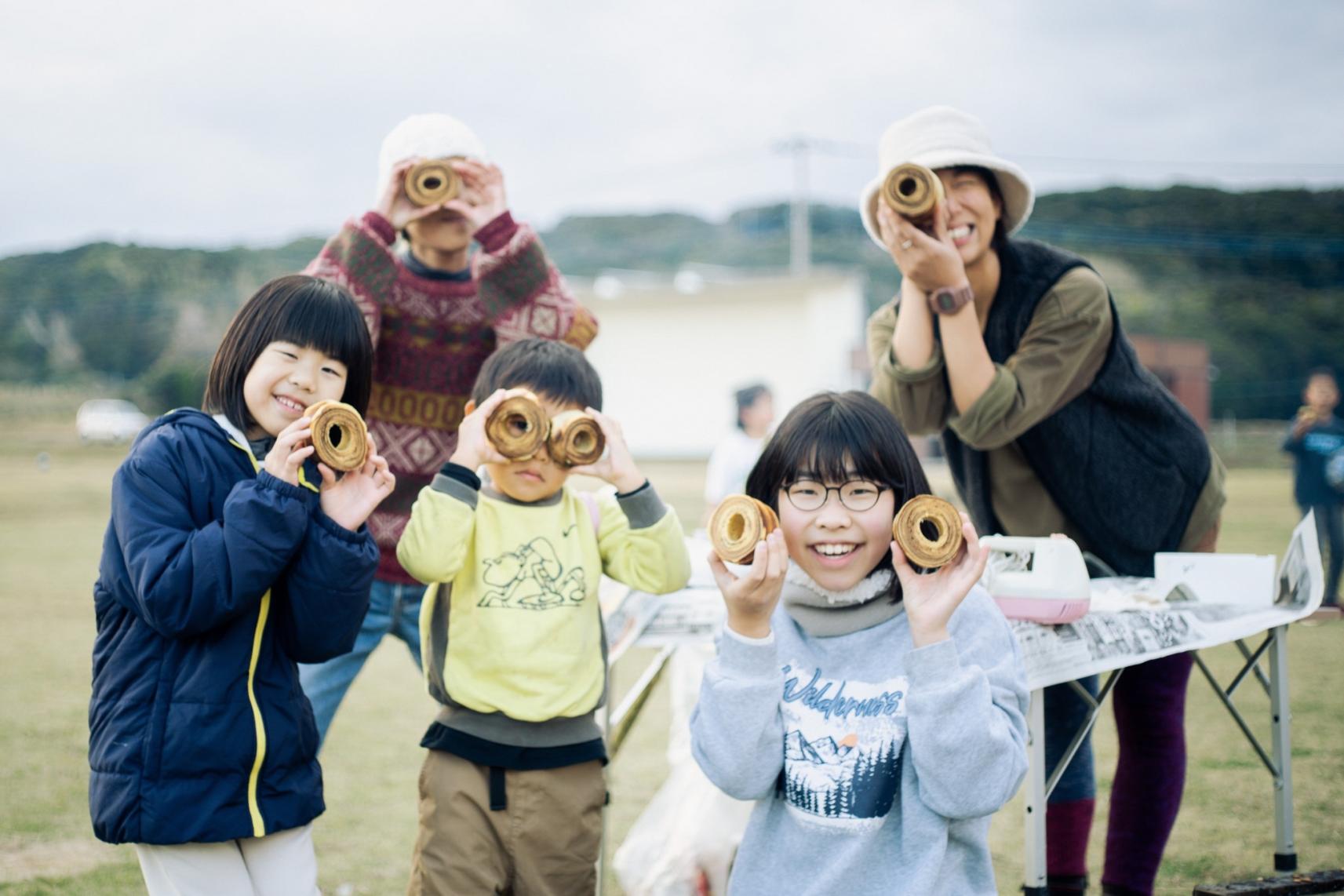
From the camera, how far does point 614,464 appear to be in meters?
2.35

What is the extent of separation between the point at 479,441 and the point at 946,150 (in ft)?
4.61

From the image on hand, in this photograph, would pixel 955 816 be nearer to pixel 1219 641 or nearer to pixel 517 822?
pixel 517 822

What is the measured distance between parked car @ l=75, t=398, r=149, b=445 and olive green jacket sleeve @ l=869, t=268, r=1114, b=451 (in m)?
28.4

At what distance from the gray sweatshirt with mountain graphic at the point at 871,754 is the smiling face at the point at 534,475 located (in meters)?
0.63

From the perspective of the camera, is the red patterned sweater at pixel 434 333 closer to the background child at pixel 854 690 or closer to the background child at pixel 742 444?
the background child at pixel 854 690

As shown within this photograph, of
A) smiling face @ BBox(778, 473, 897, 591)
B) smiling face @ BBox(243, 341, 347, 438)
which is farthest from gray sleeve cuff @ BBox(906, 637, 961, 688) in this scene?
smiling face @ BBox(243, 341, 347, 438)

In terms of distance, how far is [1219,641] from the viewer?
2.82 m

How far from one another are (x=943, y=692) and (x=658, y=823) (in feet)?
5.91

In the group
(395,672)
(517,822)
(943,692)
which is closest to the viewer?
(943,692)

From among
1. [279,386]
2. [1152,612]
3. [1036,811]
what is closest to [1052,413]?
[1152,612]

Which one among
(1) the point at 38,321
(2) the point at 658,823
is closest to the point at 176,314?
(1) the point at 38,321

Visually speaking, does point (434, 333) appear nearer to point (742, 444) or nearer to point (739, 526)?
point (739, 526)

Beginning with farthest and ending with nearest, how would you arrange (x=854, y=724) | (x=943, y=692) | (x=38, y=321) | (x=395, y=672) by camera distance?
(x=38, y=321)
(x=395, y=672)
(x=854, y=724)
(x=943, y=692)

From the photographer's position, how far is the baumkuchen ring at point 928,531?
183cm
